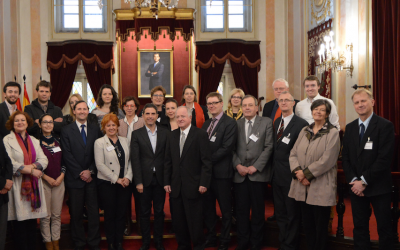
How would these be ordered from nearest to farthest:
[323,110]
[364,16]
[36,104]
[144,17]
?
[323,110] → [36,104] → [364,16] → [144,17]

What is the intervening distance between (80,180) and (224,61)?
6309mm

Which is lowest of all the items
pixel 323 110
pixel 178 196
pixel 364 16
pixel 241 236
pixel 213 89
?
pixel 241 236

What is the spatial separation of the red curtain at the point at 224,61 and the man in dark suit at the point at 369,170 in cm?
631

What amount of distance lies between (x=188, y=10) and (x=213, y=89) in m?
2.10

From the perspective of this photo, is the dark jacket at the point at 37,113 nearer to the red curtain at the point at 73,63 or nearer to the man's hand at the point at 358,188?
the man's hand at the point at 358,188

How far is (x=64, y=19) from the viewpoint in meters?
9.65

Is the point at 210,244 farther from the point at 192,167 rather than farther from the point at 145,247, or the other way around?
the point at 192,167

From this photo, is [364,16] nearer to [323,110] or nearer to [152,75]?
[323,110]

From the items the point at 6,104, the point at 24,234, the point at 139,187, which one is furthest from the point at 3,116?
the point at 139,187

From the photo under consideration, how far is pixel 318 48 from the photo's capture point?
784cm


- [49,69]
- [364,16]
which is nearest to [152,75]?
[49,69]

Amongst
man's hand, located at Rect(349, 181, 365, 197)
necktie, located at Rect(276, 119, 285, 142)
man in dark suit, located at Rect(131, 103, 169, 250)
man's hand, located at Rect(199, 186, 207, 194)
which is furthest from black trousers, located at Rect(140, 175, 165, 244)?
man's hand, located at Rect(349, 181, 365, 197)

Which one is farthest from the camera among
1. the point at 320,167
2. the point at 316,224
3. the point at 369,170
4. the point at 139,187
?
the point at 139,187

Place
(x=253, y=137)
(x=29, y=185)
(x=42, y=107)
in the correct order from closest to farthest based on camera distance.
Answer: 1. (x=29, y=185)
2. (x=253, y=137)
3. (x=42, y=107)
